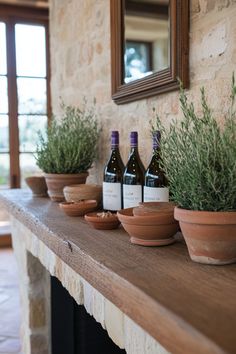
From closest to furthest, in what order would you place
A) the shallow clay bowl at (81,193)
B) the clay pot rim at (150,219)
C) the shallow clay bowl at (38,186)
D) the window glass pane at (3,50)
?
the clay pot rim at (150,219)
the shallow clay bowl at (81,193)
the shallow clay bowl at (38,186)
the window glass pane at (3,50)

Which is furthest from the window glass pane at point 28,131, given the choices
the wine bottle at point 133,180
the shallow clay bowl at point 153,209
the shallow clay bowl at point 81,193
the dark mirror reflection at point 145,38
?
the shallow clay bowl at point 153,209

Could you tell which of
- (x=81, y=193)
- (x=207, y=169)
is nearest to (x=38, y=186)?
(x=81, y=193)

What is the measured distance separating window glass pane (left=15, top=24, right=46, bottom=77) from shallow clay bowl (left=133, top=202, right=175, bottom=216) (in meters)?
3.52

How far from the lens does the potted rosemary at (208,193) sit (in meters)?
0.79

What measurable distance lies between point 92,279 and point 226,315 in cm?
37

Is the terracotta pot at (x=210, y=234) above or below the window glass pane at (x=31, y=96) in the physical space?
below

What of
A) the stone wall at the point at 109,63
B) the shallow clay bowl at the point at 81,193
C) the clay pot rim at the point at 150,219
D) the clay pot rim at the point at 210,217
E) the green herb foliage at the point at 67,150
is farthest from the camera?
the green herb foliage at the point at 67,150

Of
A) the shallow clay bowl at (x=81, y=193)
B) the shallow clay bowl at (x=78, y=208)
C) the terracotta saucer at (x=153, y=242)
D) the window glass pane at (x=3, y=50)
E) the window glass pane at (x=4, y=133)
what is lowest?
the terracotta saucer at (x=153, y=242)

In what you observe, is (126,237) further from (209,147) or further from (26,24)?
(26,24)

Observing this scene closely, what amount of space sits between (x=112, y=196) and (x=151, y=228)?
488 millimetres

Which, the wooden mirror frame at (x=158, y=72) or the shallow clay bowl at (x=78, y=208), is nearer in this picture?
the wooden mirror frame at (x=158, y=72)

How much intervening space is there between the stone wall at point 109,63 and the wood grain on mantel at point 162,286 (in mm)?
489

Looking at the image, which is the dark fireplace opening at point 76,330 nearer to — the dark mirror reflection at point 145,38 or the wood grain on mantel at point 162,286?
the wood grain on mantel at point 162,286

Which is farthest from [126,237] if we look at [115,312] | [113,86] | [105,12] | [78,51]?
[78,51]
